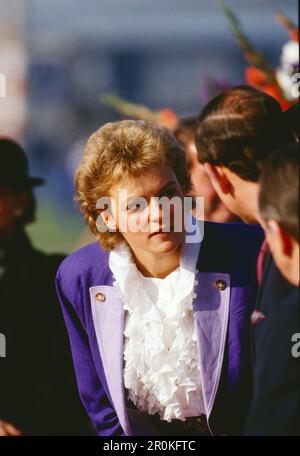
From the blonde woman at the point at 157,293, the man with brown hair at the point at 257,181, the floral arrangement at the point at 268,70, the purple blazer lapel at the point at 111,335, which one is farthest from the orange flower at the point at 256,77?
the purple blazer lapel at the point at 111,335

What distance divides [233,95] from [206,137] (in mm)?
112

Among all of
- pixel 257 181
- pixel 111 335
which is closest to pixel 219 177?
pixel 257 181

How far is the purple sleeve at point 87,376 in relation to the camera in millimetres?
1871

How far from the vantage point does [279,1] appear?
3311mm

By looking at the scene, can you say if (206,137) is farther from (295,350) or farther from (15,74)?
(15,74)

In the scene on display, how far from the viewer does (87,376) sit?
1.88 m

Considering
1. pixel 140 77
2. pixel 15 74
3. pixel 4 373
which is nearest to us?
→ pixel 4 373

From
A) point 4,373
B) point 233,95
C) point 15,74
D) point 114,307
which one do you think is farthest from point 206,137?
point 15,74

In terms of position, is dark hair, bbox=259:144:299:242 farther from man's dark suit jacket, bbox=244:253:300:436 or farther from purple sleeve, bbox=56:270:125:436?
purple sleeve, bbox=56:270:125:436

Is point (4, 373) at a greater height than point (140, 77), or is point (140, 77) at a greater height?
point (140, 77)

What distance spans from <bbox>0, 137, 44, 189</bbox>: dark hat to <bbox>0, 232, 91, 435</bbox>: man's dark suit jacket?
21 cm

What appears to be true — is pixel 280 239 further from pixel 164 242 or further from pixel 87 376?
pixel 87 376

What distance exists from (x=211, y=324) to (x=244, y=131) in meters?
0.43

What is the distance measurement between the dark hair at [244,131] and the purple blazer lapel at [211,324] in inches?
9.8
